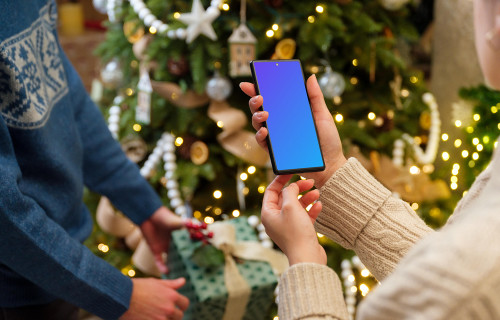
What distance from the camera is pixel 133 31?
5.42 ft

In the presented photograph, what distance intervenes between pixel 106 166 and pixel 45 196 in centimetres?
27

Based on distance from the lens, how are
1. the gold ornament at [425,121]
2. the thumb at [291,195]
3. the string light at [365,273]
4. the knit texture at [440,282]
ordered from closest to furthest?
1. the knit texture at [440,282]
2. the thumb at [291,195]
3. the string light at [365,273]
4. the gold ornament at [425,121]

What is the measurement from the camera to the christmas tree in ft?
5.08

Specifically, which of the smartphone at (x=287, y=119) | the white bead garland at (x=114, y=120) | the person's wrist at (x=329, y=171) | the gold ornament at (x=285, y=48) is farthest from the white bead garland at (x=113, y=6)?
the person's wrist at (x=329, y=171)

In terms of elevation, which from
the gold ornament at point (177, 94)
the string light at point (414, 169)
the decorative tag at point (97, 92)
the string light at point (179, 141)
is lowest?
the string light at point (414, 169)

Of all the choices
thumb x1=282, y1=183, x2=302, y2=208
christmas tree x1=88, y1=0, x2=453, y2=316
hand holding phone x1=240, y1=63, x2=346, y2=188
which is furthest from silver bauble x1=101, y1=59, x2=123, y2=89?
thumb x1=282, y1=183, x2=302, y2=208

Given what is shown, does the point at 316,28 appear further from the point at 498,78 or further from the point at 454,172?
the point at 498,78

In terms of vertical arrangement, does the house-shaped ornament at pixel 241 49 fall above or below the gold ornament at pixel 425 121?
above

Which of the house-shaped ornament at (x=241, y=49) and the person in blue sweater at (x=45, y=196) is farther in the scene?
the house-shaped ornament at (x=241, y=49)

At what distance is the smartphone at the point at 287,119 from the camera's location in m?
0.82

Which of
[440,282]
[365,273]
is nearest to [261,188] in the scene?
[365,273]

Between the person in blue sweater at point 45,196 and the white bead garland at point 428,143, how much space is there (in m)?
1.06

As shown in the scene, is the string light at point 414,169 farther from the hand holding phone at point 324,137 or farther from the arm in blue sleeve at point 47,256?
the arm in blue sleeve at point 47,256

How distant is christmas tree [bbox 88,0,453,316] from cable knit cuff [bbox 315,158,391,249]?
27.8 inches
